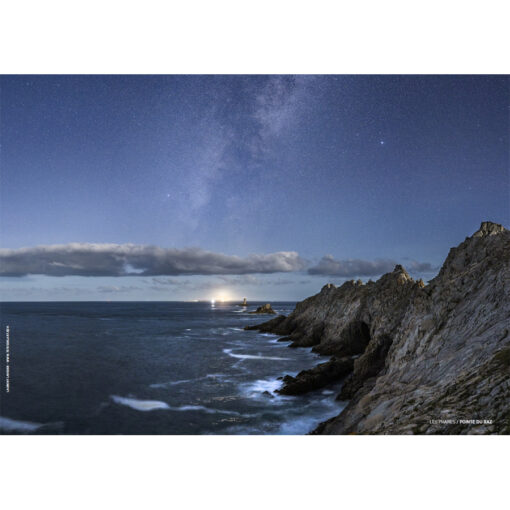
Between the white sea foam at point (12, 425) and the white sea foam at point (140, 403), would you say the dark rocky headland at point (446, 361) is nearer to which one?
the white sea foam at point (140, 403)

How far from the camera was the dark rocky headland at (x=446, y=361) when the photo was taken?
18.3 feet

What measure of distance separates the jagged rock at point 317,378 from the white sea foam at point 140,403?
6081mm

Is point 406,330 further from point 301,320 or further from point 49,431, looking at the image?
point 301,320

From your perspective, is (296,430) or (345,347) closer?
(296,430)

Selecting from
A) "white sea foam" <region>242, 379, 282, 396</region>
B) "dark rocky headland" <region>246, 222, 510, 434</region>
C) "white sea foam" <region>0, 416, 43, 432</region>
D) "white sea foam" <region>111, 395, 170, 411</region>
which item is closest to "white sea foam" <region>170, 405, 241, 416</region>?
"white sea foam" <region>111, 395, 170, 411</region>

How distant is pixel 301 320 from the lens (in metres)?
35.7

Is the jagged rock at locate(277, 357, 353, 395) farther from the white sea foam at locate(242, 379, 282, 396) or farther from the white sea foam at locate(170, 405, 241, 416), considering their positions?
the white sea foam at locate(170, 405, 241, 416)

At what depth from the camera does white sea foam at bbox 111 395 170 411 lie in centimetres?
1310

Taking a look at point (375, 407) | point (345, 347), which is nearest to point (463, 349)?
point (375, 407)

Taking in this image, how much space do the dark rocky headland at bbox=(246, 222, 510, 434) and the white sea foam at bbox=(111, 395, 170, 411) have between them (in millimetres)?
6253

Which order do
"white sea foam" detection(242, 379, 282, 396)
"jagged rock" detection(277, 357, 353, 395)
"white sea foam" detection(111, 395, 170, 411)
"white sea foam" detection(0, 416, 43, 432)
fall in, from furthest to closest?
"white sea foam" detection(242, 379, 282, 396) < "jagged rock" detection(277, 357, 353, 395) < "white sea foam" detection(111, 395, 170, 411) < "white sea foam" detection(0, 416, 43, 432)

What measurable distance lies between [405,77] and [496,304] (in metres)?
6.47

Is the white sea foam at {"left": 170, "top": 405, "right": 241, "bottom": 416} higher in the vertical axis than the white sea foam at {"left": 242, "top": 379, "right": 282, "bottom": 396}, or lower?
higher

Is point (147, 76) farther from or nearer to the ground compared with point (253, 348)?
farther from the ground
